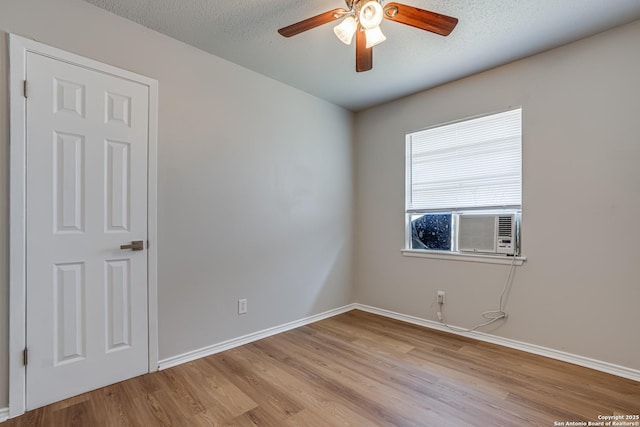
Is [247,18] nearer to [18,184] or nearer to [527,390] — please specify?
[18,184]

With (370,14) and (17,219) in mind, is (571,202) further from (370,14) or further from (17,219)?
(17,219)

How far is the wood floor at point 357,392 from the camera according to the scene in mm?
1720

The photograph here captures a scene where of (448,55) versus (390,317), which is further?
(390,317)

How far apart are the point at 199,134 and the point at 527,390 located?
2.97 m

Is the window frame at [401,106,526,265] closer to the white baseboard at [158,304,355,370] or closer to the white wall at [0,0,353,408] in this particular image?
the white wall at [0,0,353,408]

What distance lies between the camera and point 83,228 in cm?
196

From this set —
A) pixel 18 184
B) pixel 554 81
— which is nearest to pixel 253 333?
pixel 18 184

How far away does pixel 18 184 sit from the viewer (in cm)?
173

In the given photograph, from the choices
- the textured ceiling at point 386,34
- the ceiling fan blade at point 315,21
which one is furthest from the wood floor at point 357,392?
the textured ceiling at point 386,34

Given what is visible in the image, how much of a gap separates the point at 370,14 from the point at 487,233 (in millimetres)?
2115

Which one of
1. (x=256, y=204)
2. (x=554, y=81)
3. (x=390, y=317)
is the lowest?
(x=390, y=317)

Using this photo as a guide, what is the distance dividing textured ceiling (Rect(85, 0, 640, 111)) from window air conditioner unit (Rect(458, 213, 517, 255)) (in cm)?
136

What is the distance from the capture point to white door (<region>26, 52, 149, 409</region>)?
180cm

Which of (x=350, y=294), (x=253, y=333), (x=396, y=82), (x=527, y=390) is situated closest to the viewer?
(x=527, y=390)
